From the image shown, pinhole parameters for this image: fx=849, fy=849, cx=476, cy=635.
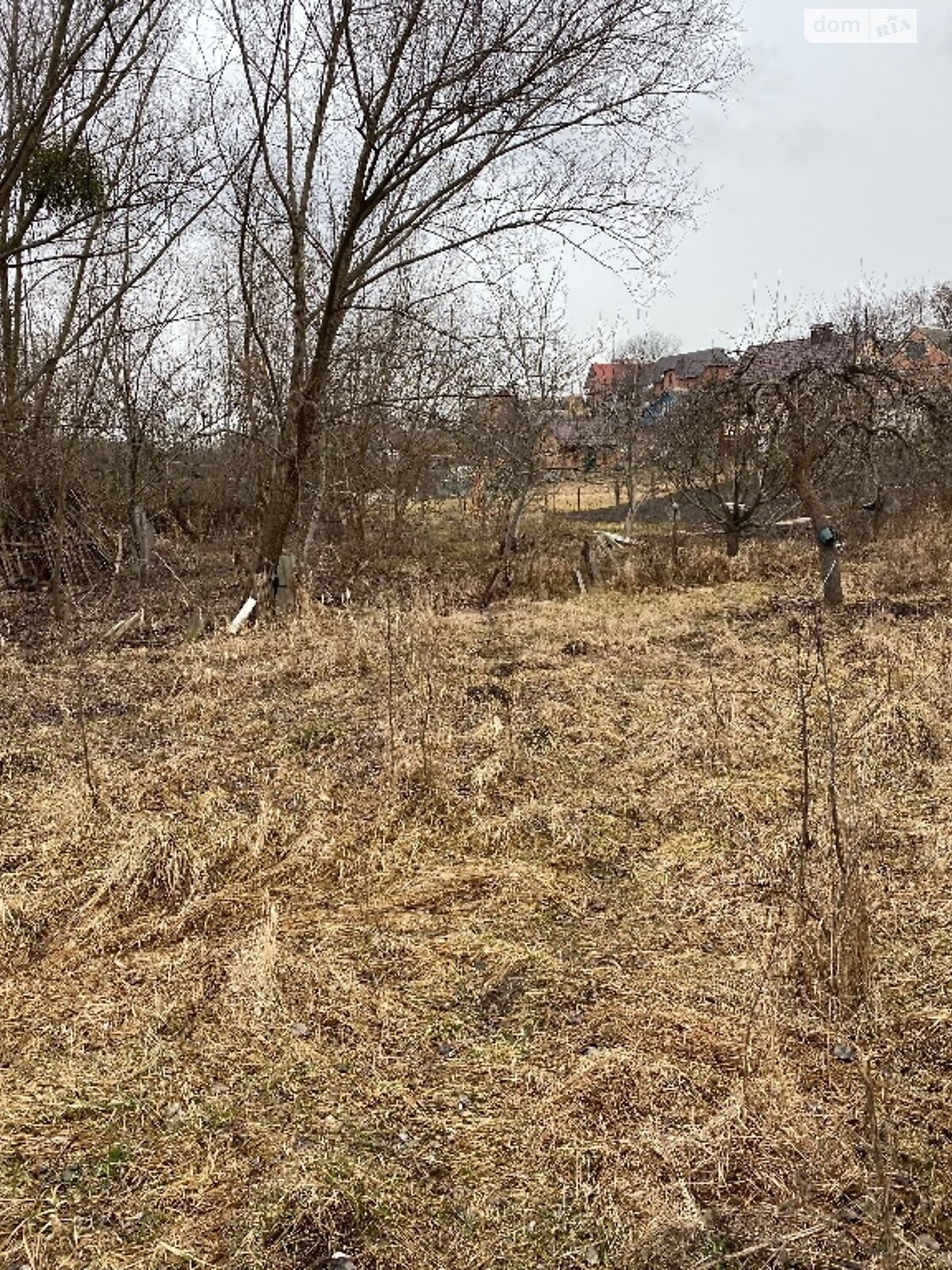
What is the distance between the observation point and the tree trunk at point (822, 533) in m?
7.78

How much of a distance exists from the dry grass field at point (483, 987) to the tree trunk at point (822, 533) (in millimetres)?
2855

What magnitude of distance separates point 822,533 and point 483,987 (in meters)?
6.24

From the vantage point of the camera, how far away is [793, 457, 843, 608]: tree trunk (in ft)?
25.5

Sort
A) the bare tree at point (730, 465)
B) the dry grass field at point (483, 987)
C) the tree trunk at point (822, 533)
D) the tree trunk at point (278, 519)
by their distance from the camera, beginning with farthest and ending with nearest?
the bare tree at point (730, 465) < the tree trunk at point (278, 519) < the tree trunk at point (822, 533) < the dry grass field at point (483, 987)

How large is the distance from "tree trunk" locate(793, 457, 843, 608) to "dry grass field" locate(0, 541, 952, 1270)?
2.86m

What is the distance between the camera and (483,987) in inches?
108

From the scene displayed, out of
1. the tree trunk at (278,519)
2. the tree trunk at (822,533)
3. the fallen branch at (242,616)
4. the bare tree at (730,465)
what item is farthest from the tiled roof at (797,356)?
the fallen branch at (242,616)

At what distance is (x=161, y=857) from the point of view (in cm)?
348

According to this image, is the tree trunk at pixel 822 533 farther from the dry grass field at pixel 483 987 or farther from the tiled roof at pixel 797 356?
the dry grass field at pixel 483 987

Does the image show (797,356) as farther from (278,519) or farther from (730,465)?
(278,519)

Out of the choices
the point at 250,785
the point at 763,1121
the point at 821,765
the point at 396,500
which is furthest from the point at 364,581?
the point at 763,1121

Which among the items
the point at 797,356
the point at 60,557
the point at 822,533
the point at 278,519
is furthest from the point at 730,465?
the point at 60,557

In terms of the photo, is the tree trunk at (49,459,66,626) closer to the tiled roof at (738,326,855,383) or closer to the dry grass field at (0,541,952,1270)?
the dry grass field at (0,541,952,1270)

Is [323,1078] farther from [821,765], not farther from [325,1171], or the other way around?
[821,765]
